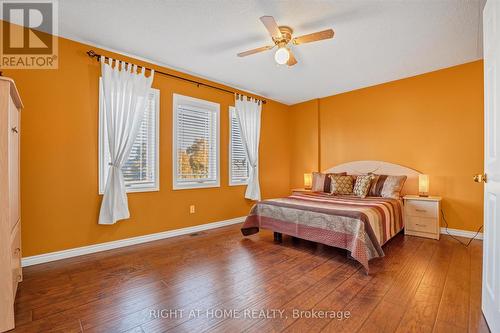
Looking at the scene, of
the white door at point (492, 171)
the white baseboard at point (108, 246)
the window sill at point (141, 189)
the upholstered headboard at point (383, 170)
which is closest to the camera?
the white door at point (492, 171)

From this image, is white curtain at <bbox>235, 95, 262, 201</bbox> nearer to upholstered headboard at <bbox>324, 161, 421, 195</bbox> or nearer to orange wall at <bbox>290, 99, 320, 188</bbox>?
orange wall at <bbox>290, 99, 320, 188</bbox>

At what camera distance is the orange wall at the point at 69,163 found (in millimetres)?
2566

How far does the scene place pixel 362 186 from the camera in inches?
150

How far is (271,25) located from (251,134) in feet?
8.36

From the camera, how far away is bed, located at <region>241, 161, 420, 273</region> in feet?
8.11

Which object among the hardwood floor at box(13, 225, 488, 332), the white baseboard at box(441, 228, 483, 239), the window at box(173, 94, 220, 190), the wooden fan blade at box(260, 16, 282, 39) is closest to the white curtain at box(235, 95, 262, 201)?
the window at box(173, 94, 220, 190)

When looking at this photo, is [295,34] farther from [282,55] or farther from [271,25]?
[271,25]

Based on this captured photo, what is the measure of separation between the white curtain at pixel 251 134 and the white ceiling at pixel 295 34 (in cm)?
75

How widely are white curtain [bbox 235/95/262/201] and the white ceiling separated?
748 millimetres

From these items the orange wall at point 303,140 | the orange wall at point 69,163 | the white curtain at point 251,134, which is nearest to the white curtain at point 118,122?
the orange wall at point 69,163

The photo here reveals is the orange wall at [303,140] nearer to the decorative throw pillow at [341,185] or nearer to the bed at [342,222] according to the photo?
the decorative throw pillow at [341,185]

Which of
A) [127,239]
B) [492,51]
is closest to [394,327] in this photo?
[492,51]

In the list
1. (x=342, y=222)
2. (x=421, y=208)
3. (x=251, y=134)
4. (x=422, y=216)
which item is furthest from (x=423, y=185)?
(x=251, y=134)

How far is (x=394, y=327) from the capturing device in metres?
1.56
